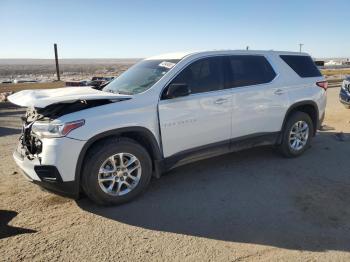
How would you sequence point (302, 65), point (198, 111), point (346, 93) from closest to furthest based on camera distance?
point (198, 111)
point (302, 65)
point (346, 93)

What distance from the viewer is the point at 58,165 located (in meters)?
3.85

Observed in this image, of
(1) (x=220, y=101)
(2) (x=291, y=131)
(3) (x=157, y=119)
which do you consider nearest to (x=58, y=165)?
(3) (x=157, y=119)

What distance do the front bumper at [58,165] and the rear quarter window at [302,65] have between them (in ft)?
12.8

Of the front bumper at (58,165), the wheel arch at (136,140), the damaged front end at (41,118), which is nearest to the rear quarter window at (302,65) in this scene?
the wheel arch at (136,140)

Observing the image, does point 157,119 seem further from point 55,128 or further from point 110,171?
point 55,128

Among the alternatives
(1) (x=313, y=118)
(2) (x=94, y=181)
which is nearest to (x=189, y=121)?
(2) (x=94, y=181)

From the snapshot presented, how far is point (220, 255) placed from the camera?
3285mm

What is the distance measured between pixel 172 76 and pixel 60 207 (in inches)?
85.8

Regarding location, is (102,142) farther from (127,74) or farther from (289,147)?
(289,147)

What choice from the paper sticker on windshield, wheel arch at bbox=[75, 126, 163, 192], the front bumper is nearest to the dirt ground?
the front bumper

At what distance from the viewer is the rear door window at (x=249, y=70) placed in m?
5.28

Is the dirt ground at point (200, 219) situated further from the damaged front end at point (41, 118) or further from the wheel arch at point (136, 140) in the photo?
the damaged front end at point (41, 118)

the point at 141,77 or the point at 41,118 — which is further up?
the point at 141,77

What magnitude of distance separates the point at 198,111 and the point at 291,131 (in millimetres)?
2165
